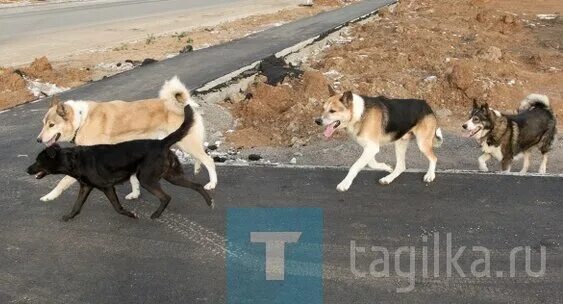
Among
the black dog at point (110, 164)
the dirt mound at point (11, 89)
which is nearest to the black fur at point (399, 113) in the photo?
the black dog at point (110, 164)

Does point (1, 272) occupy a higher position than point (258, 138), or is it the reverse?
point (1, 272)

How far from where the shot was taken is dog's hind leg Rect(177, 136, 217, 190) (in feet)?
24.7

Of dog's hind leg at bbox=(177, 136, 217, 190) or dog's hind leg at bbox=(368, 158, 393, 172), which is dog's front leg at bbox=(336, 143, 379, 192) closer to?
dog's hind leg at bbox=(368, 158, 393, 172)

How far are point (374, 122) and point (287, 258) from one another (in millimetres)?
2676

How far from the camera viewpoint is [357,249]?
19.5 feet

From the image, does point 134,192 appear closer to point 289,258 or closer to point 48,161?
point 48,161

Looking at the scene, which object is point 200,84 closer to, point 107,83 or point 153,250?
point 107,83

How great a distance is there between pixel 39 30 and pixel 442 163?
23.4 m

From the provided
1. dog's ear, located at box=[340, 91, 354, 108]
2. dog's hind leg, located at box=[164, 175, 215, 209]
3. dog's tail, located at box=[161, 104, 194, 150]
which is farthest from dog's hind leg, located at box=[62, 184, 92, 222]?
dog's ear, located at box=[340, 91, 354, 108]

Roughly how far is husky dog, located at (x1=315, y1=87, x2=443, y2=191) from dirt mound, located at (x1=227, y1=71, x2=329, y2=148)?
3.64m

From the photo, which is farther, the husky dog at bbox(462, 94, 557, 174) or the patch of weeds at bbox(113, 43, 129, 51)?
the patch of weeds at bbox(113, 43, 129, 51)

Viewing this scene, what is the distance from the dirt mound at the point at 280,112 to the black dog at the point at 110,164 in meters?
4.67

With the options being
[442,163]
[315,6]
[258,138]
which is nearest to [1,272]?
[258,138]

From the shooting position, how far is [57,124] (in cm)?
713
